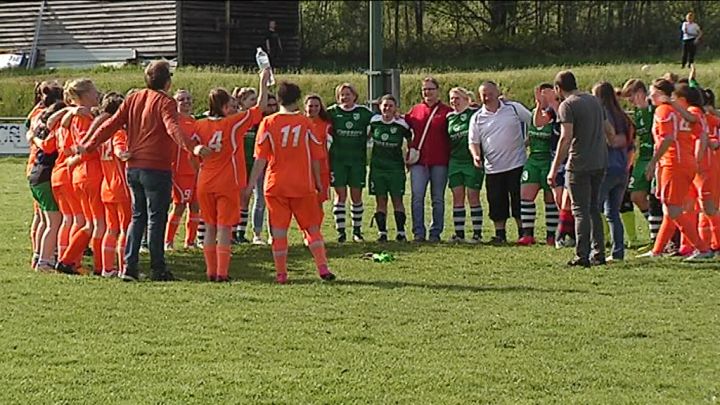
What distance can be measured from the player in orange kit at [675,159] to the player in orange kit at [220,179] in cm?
414

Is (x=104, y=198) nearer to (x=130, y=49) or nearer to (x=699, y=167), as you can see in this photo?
(x=699, y=167)

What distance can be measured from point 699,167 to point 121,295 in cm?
615

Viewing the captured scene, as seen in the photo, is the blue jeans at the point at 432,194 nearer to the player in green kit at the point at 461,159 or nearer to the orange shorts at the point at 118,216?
the player in green kit at the point at 461,159

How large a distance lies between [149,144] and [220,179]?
71 cm

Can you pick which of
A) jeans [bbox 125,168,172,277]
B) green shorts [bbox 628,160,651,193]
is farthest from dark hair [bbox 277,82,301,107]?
green shorts [bbox 628,160,651,193]

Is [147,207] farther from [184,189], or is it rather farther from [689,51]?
[689,51]

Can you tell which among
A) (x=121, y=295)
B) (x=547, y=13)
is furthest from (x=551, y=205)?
(x=547, y=13)

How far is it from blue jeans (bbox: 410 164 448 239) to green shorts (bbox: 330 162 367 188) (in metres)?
0.62

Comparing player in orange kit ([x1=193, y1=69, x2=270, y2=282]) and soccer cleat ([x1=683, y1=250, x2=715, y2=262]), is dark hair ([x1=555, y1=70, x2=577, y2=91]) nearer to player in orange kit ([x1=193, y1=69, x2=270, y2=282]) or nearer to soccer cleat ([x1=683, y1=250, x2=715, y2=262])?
soccer cleat ([x1=683, y1=250, x2=715, y2=262])

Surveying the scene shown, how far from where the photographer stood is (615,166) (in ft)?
43.2

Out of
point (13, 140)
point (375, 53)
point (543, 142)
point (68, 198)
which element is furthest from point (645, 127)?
point (13, 140)

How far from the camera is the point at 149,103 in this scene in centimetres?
1098

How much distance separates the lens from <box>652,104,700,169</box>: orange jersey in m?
12.6

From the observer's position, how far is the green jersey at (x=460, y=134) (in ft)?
48.2
